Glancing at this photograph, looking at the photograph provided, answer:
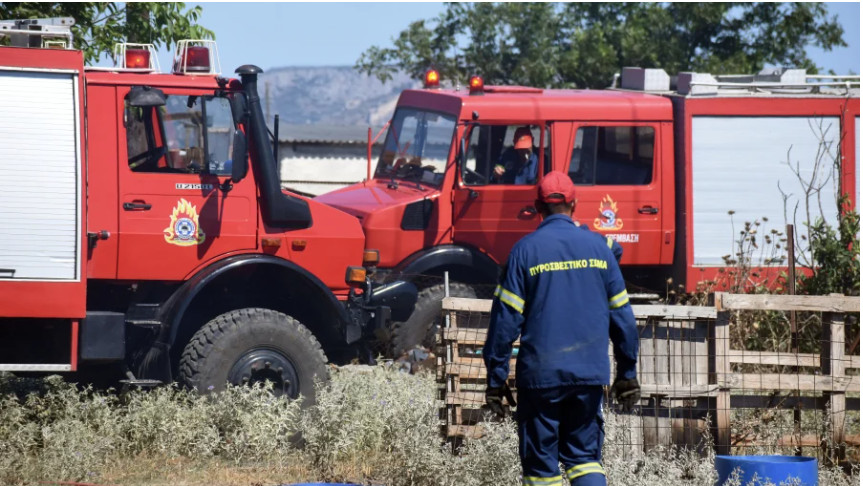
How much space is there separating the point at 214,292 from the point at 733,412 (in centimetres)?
390

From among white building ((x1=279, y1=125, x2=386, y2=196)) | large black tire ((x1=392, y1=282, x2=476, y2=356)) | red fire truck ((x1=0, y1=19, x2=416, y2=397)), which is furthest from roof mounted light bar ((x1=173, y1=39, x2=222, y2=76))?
white building ((x1=279, y1=125, x2=386, y2=196))

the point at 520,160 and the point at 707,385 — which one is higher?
the point at 520,160

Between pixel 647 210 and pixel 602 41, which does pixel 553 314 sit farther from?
pixel 602 41

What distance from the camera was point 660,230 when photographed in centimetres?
1117

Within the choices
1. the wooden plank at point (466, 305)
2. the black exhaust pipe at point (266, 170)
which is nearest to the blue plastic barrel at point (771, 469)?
the wooden plank at point (466, 305)

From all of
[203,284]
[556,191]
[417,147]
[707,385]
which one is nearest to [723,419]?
[707,385]

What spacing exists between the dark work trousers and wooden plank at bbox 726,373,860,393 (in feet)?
6.37

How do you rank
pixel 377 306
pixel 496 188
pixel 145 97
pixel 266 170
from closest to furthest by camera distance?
pixel 145 97
pixel 266 170
pixel 377 306
pixel 496 188

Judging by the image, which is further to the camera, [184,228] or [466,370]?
[184,228]

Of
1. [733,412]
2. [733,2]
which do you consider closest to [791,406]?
[733,412]

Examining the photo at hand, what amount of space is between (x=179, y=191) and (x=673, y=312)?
3494 mm

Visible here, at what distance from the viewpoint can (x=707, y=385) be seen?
7.01 m

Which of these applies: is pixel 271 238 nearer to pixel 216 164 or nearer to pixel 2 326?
pixel 216 164

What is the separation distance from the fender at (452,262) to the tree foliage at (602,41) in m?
14.1
